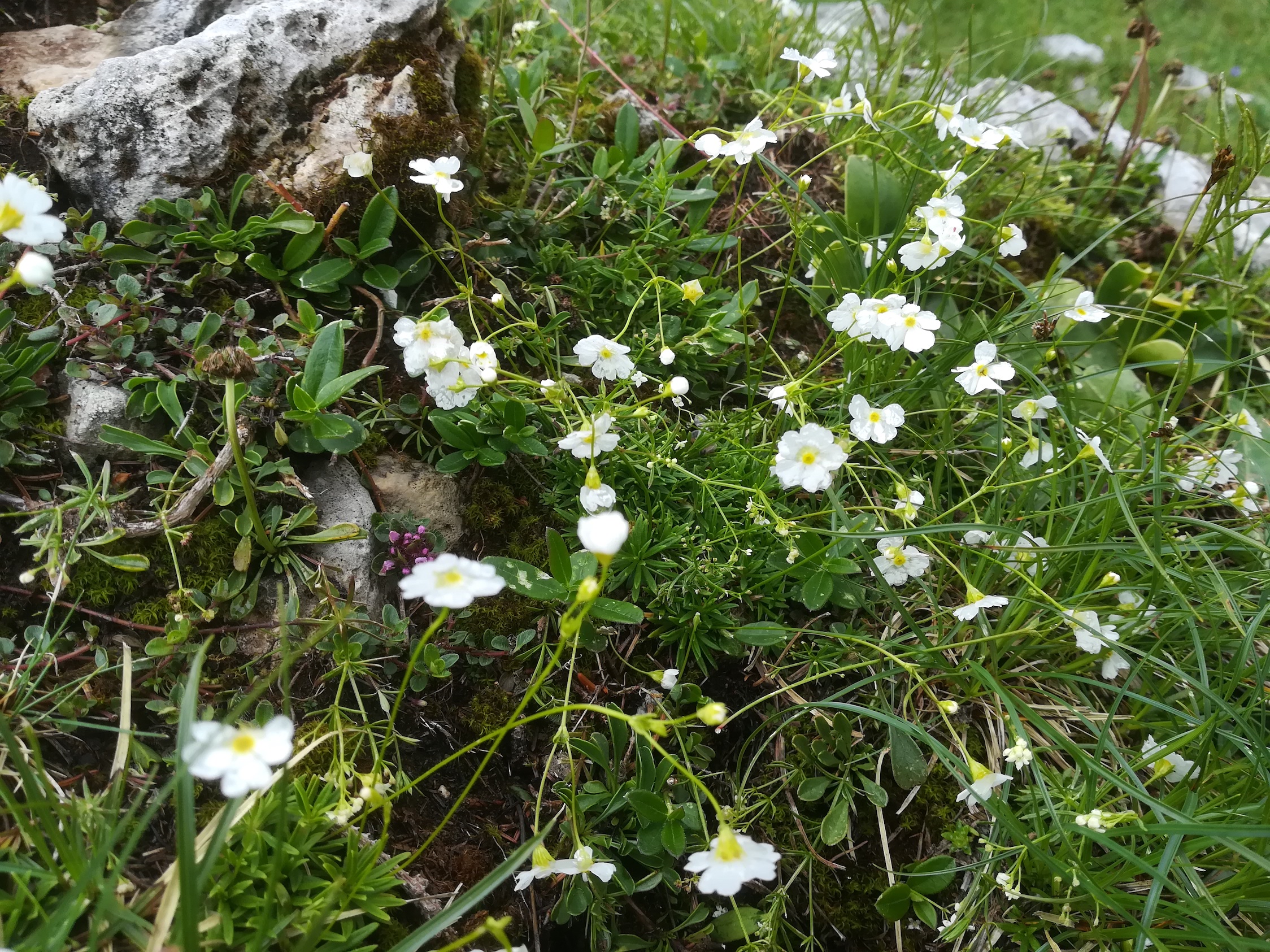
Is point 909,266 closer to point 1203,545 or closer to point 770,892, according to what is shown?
point 1203,545

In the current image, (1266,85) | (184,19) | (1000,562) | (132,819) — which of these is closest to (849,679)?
(1000,562)

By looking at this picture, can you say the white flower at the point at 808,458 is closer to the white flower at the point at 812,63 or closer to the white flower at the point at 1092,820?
the white flower at the point at 1092,820

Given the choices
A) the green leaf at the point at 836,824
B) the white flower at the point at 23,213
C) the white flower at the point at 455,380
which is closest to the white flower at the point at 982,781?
the green leaf at the point at 836,824

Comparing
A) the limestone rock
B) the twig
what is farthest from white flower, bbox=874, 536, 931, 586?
the twig

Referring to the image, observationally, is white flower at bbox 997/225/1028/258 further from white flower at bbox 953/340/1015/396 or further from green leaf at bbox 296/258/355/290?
green leaf at bbox 296/258/355/290

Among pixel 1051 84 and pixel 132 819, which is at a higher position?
pixel 1051 84

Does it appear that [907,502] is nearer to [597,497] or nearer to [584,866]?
[597,497]

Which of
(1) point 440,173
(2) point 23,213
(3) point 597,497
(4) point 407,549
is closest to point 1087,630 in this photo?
(3) point 597,497
